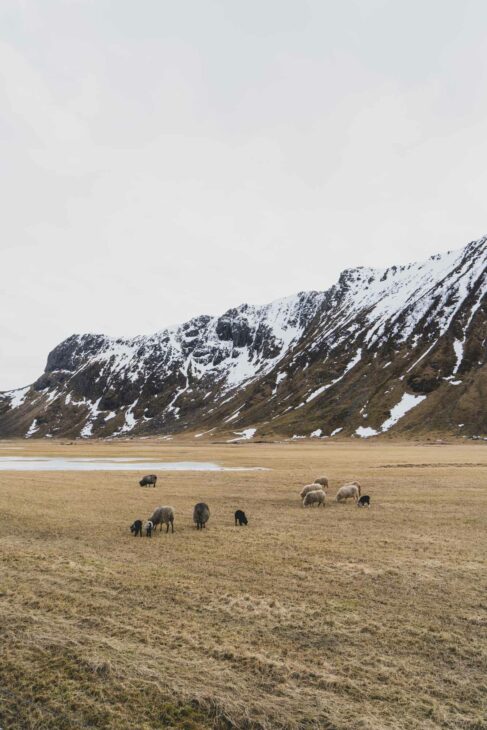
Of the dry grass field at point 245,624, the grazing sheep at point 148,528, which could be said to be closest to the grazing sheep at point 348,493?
the dry grass field at point 245,624

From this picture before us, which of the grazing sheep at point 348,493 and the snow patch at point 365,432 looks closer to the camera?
the grazing sheep at point 348,493

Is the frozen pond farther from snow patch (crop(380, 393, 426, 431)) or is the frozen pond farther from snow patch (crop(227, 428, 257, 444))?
snow patch (crop(227, 428, 257, 444))

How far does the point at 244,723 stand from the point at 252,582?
7207 mm

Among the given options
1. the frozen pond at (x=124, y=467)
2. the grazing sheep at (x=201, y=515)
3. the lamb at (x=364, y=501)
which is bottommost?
the frozen pond at (x=124, y=467)

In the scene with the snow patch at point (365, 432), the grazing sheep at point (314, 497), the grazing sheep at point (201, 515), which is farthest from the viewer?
the snow patch at point (365, 432)

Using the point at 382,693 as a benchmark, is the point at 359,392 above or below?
above

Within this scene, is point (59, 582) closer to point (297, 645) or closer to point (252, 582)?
point (252, 582)

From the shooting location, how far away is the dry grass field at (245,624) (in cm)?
857

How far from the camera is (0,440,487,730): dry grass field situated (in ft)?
28.1

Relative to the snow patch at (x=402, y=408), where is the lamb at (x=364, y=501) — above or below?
below

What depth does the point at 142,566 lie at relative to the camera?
55.8ft

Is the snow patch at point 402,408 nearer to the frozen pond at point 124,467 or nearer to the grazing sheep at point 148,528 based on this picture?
the frozen pond at point 124,467

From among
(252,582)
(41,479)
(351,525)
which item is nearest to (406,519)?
(351,525)

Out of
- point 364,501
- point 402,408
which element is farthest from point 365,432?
point 364,501
